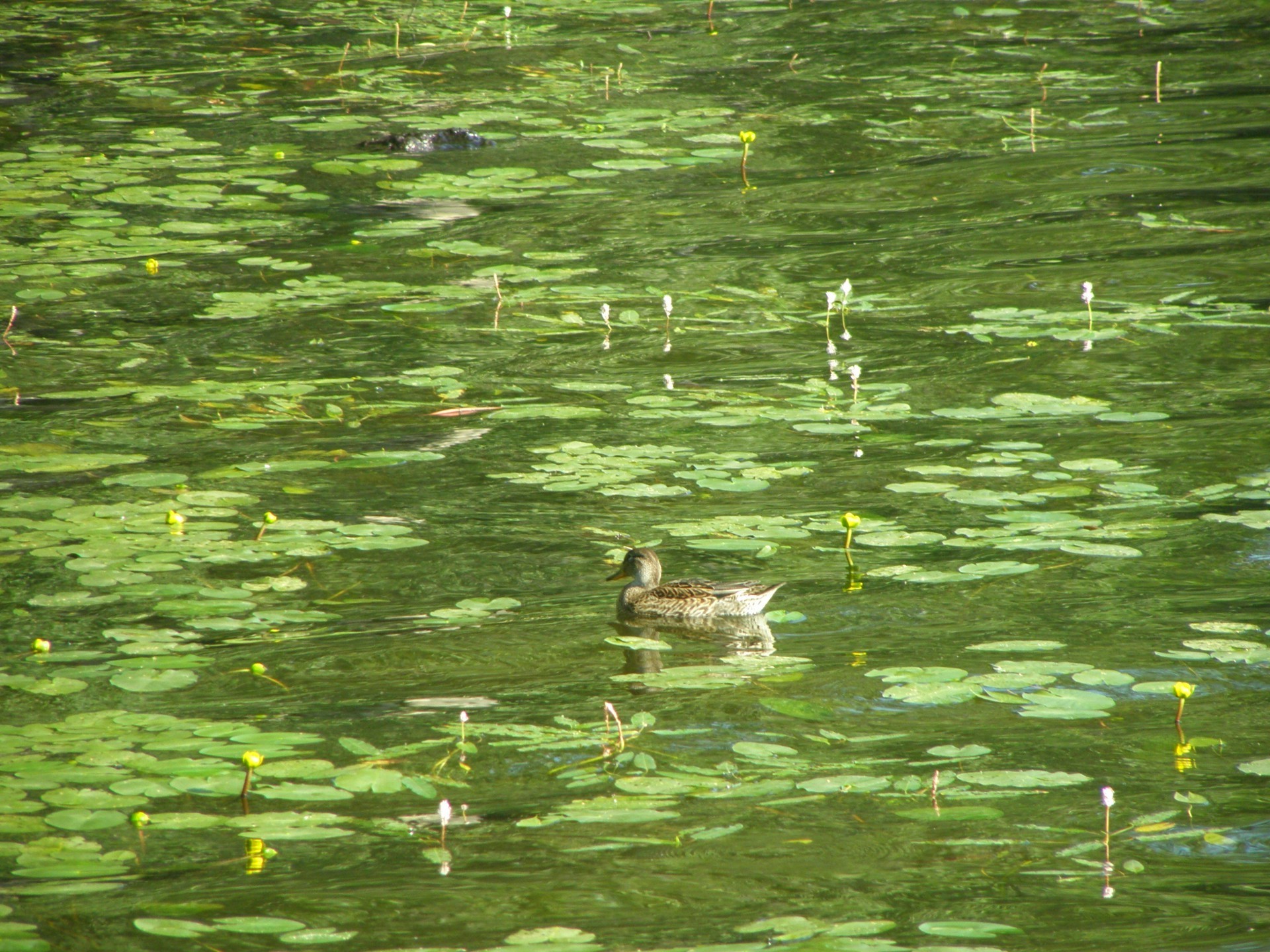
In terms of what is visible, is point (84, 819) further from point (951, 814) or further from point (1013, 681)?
point (1013, 681)

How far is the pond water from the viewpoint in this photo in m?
3.31

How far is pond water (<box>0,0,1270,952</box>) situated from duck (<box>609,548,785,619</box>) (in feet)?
0.19

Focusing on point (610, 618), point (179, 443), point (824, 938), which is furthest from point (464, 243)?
point (824, 938)

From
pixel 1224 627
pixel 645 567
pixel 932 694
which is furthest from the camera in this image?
pixel 645 567

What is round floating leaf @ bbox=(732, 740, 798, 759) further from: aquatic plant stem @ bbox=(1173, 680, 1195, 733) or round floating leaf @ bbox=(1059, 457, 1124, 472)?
round floating leaf @ bbox=(1059, 457, 1124, 472)

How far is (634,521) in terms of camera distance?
17.9 ft

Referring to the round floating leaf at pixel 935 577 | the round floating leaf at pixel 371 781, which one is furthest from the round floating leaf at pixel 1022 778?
the round floating leaf at pixel 371 781

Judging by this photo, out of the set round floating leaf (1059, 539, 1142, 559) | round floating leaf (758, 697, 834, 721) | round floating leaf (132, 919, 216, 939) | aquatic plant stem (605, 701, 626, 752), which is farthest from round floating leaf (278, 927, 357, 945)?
round floating leaf (1059, 539, 1142, 559)

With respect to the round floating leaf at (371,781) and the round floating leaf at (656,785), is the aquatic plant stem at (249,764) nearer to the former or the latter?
the round floating leaf at (371,781)

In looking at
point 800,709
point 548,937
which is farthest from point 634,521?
point 548,937

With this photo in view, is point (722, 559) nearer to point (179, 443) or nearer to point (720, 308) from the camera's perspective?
point (179, 443)

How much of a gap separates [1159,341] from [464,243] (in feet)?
12.2

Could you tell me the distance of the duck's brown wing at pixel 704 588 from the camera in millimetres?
4574

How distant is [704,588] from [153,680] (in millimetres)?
1556
